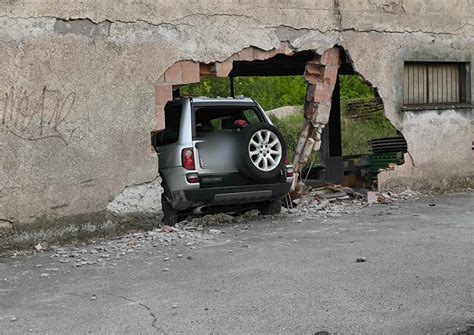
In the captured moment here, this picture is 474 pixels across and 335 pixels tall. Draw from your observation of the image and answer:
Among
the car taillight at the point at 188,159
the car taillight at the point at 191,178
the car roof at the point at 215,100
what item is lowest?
the car taillight at the point at 191,178

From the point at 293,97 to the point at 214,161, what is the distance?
28.7 m

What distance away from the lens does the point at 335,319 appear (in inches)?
200

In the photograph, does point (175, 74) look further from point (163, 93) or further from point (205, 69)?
point (205, 69)

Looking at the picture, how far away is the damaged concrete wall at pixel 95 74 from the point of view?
325 inches

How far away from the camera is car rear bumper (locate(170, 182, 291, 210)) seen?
9008mm

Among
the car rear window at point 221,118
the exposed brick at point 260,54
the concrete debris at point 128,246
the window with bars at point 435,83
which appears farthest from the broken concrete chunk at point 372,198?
the concrete debris at point 128,246

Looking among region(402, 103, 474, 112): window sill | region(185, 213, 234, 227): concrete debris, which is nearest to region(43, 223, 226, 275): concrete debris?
region(185, 213, 234, 227): concrete debris

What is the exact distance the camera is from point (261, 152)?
931cm

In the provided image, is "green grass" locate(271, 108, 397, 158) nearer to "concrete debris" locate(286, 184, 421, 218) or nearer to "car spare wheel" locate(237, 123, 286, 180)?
"concrete debris" locate(286, 184, 421, 218)

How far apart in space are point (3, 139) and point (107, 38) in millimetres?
1934

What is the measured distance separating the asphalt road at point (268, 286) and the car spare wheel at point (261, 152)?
0.87 metres

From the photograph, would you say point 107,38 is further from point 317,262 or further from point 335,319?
point 335,319

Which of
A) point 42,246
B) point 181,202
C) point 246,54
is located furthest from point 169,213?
point 246,54

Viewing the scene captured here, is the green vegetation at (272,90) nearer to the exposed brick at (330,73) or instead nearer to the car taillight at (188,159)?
the exposed brick at (330,73)
